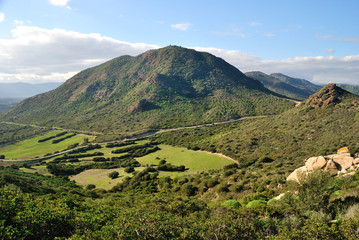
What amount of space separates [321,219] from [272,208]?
12.1 ft

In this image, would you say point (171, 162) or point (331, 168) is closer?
point (331, 168)

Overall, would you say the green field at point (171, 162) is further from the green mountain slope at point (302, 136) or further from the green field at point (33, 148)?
the green field at point (33, 148)

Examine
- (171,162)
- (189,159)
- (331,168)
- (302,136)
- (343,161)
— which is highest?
(343,161)

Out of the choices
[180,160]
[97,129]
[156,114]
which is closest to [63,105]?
[97,129]

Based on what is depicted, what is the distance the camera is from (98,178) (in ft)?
190

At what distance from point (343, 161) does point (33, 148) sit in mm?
126163

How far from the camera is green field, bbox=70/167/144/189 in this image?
52519mm

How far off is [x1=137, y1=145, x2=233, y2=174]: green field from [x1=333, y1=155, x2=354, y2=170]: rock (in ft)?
95.3

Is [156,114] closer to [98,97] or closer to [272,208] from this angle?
[98,97]

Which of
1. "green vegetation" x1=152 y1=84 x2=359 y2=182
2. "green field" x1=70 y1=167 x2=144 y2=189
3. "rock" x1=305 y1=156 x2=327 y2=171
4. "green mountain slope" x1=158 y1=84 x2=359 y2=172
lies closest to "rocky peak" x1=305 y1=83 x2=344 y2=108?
"green mountain slope" x1=158 y1=84 x2=359 y2=172

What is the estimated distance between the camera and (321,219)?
1530cm

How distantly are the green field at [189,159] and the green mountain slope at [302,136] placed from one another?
15.7 ft

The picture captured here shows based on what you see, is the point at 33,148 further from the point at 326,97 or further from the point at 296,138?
the point at 326,97

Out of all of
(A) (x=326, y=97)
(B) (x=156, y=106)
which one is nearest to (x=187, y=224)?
(A) (x=326, y=97)
